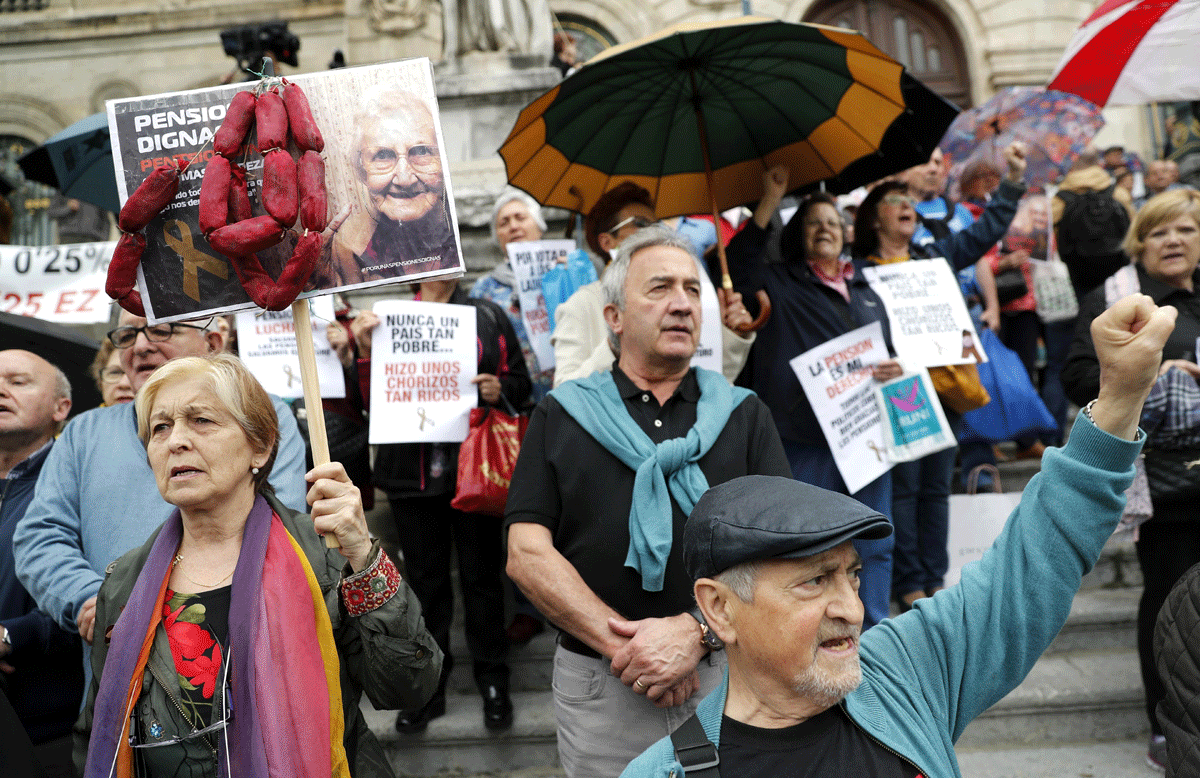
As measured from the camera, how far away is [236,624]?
80.6 inches

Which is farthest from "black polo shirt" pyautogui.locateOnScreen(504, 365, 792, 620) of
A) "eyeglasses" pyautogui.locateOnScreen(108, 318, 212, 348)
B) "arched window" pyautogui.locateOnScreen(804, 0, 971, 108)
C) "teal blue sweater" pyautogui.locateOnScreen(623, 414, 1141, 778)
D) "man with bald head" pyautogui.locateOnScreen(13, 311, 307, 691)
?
"arched window" pyautogui.locateOnScreen(804, 0, 971, 108)

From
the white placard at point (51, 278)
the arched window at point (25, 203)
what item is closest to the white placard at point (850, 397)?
the white placard at point (51, 278)

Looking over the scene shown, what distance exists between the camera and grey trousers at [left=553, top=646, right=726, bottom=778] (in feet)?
8.34

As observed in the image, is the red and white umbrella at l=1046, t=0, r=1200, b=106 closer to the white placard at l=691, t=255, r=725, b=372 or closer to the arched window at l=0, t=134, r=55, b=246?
the white placard at l=691, t=255, r=725, b=372

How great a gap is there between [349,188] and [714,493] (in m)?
1.12

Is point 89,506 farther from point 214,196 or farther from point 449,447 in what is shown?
point 449,447

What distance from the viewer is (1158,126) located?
1569 cm

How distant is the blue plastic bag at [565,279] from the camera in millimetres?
4297

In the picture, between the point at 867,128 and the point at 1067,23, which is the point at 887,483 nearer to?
the point at 867,128

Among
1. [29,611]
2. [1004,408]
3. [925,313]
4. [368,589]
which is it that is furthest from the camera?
[1004,408]

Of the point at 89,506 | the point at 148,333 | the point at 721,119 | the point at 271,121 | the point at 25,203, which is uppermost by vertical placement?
the point at 25,203

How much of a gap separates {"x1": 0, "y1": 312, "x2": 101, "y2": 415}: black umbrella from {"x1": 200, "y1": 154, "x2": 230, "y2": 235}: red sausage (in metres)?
1.92

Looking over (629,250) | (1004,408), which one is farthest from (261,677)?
(1004,408)

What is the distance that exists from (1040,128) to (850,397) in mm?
3271
